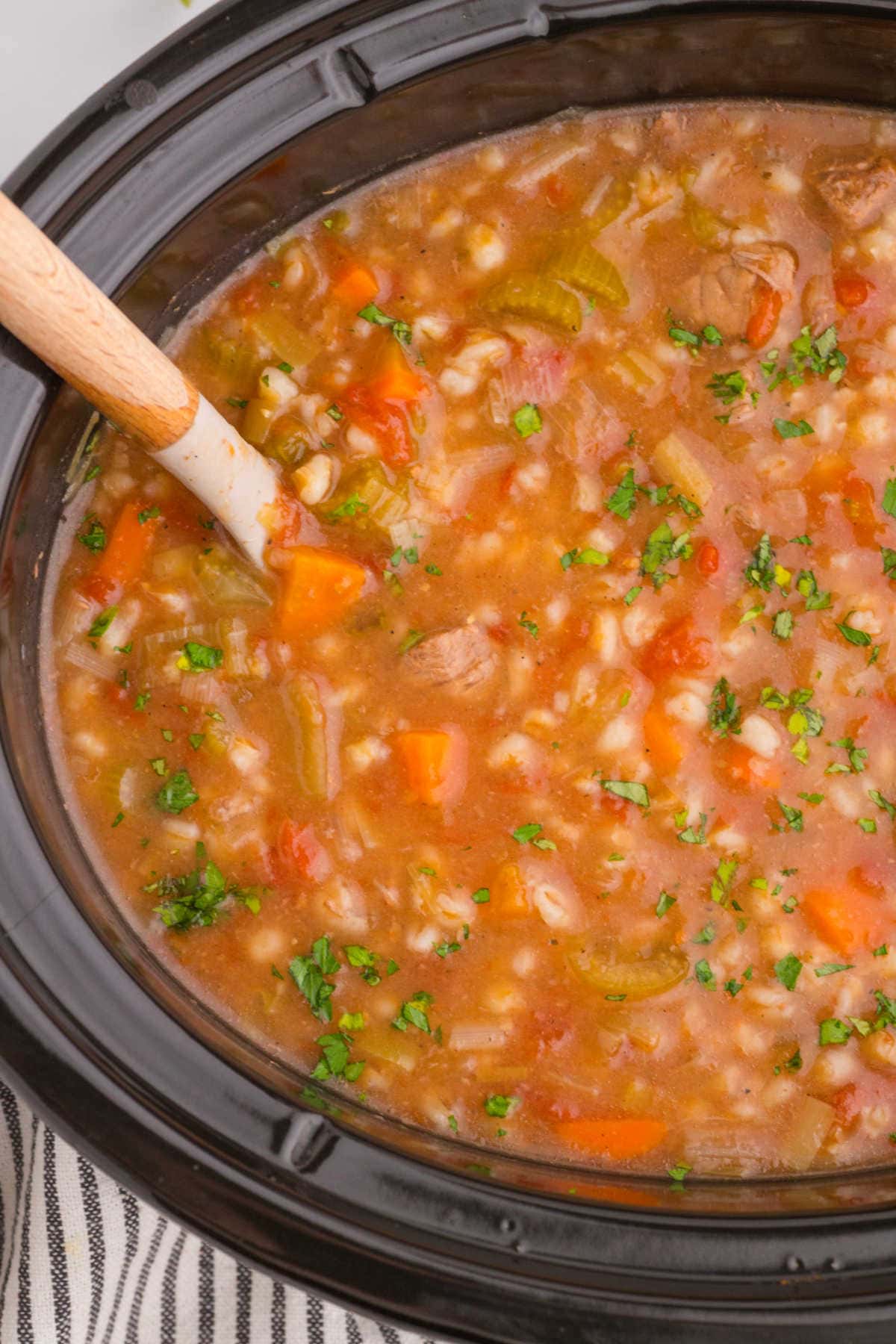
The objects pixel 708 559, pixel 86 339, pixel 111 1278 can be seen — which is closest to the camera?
pixel 86 339

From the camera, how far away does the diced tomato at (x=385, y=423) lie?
363 centimetres

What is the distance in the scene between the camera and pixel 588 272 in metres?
3.63

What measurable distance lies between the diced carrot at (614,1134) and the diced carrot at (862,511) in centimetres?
167

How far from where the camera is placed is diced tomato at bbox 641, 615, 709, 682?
12.0ft

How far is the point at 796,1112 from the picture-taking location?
369cm

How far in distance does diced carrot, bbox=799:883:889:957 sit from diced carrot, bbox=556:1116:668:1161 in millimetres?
677

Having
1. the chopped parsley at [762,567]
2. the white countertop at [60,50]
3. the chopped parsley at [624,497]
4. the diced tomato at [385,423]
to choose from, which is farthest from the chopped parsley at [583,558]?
the white countertop at [60,50]

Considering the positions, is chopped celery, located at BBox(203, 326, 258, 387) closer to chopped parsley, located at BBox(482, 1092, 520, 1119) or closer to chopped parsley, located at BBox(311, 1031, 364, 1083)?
chopped parsley, located at BBox(311, 1031, 364, 1083)

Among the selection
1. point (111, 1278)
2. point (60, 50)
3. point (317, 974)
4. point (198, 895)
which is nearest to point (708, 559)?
point (317, 974)

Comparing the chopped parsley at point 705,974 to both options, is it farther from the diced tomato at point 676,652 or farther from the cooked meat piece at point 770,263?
the cooked meat piece at point 770,263

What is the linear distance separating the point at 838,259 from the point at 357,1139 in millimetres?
2624

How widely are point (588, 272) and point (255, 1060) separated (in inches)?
88.8

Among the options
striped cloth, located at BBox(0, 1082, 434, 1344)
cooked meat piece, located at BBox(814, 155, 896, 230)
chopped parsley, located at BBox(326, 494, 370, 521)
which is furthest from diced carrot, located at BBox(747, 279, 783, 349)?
striped cloth, located at BBox(0, 1082, 434, 1344)

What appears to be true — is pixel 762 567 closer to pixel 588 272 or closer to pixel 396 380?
pixel 588 272
